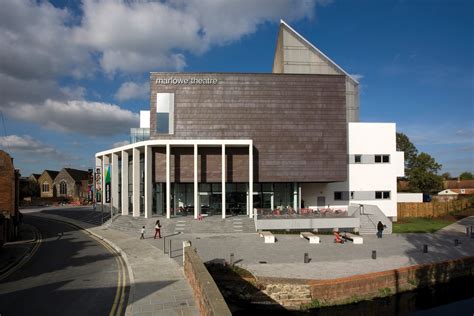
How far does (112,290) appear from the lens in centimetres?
1417

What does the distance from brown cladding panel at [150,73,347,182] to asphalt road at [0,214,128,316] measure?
1548 cm

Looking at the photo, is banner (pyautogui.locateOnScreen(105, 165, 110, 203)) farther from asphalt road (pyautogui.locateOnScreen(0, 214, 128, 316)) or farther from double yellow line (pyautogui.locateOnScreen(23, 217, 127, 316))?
asphalt road (pyautogui.locateOnScreen(0, 214, 128, 316))

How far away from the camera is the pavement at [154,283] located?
11719mm

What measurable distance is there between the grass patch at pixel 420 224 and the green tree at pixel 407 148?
2901 cm

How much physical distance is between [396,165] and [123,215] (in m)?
30.6

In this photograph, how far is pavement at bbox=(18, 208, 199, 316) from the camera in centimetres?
1172

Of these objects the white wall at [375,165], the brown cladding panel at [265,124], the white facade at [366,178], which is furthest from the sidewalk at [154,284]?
the white wall at [375,165]

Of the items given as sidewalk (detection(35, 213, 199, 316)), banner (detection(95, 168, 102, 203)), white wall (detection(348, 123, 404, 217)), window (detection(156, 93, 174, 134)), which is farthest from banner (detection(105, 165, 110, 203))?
white wall (detection(348, 123, 404, 217))

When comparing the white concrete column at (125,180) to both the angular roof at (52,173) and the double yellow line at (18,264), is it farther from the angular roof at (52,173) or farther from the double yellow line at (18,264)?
the angular roof at (52,173)

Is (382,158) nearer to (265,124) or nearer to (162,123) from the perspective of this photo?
(265,124)

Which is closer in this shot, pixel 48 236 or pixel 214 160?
pixel 48 236

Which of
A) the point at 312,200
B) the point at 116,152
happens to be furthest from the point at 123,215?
the point at 312,200

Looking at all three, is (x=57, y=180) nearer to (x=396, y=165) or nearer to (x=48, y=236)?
(x=48, y=236)

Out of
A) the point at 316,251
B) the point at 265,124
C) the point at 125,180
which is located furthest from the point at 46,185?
the point at 316,251
